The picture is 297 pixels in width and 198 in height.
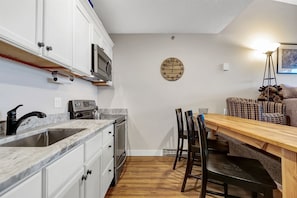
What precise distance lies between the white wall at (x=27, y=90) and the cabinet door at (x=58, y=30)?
290 mm

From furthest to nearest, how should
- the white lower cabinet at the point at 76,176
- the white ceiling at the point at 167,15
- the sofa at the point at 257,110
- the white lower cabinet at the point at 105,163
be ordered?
1. the sofa at the point at 257,110
2. the white ceiling at the point at 167,15
3. the white lower cabinet at the point at 105,163
4. the white lower cabinet at the point at 76,176

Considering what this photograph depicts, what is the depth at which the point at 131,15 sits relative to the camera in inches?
124

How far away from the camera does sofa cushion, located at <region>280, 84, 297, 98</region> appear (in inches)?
146

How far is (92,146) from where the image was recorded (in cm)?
157

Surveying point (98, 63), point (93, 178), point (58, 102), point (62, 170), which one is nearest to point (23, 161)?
point (62, 170)

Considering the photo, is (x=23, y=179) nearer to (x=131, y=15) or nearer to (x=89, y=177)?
(x=89, y=177)

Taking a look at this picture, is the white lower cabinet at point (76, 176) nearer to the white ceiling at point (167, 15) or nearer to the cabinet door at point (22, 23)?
the cabinet door at point (22, 23)

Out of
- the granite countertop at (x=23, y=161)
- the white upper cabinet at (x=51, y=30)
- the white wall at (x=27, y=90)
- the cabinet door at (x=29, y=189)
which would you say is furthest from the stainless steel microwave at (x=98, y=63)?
the cabinet door at (x=29, y=189)

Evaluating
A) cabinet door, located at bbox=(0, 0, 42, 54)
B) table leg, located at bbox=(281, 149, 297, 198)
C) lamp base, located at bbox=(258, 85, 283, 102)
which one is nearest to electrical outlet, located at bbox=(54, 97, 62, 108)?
cabinet door, located at bbox=(0, 0, 42, 54)

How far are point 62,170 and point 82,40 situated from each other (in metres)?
1.59

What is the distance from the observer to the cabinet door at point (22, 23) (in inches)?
40.2

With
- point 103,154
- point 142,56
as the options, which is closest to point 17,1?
point 103,154

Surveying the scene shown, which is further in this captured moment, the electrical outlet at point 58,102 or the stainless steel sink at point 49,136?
the electrical outlet at point 58,102

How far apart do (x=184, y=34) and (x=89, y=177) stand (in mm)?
3326
